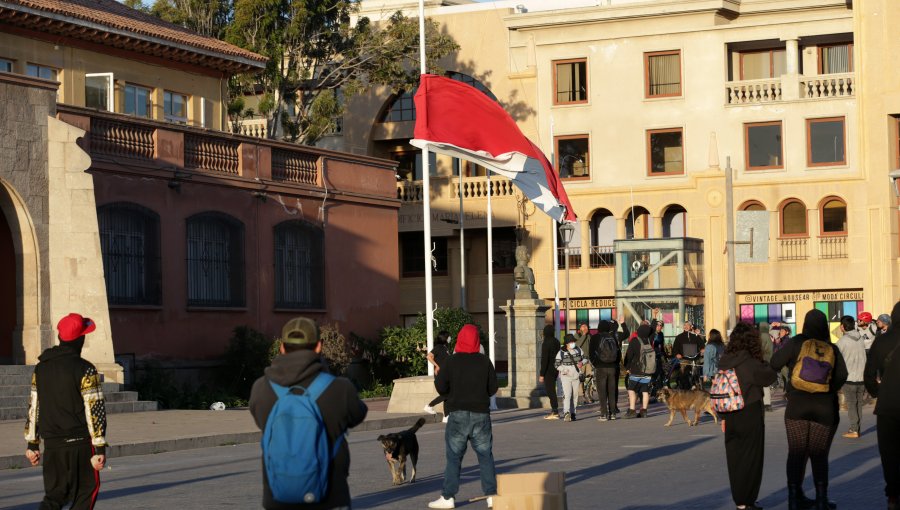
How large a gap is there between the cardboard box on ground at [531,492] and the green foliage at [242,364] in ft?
78.6

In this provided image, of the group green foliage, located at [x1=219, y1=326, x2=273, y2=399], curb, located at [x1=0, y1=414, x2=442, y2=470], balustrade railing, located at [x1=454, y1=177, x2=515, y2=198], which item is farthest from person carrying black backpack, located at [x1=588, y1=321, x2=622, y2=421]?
balustrade railing, located at [x1=454, y1=177, x2=515, y2=198]

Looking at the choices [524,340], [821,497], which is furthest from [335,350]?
[821,497]

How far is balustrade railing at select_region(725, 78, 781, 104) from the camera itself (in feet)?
184

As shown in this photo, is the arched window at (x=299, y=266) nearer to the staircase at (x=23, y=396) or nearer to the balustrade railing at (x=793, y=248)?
the staircase at (x=23, y=396)

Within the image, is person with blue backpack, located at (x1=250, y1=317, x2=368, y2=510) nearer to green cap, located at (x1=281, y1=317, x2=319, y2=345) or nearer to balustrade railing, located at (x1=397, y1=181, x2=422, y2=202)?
green cap, located at (x1=281, y1=317, x2=319, y2=345)

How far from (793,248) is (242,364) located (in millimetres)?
27398

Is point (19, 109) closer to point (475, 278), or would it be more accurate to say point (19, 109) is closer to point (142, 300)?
point (142, 300)

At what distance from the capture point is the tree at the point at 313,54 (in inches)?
1965

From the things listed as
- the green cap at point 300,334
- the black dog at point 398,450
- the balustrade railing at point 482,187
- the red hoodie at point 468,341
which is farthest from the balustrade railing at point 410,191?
the green cap at point 300,334

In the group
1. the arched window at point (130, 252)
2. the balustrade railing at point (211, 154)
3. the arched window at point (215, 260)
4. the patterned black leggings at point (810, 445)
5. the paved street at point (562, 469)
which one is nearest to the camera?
the patterned black leggings at point (810, 445)

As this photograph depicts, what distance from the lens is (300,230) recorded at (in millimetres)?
37844

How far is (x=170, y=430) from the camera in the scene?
962 inches

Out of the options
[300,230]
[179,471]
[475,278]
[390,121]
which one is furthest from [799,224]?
[179,471]

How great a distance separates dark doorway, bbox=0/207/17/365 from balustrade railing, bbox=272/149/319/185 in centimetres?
784
